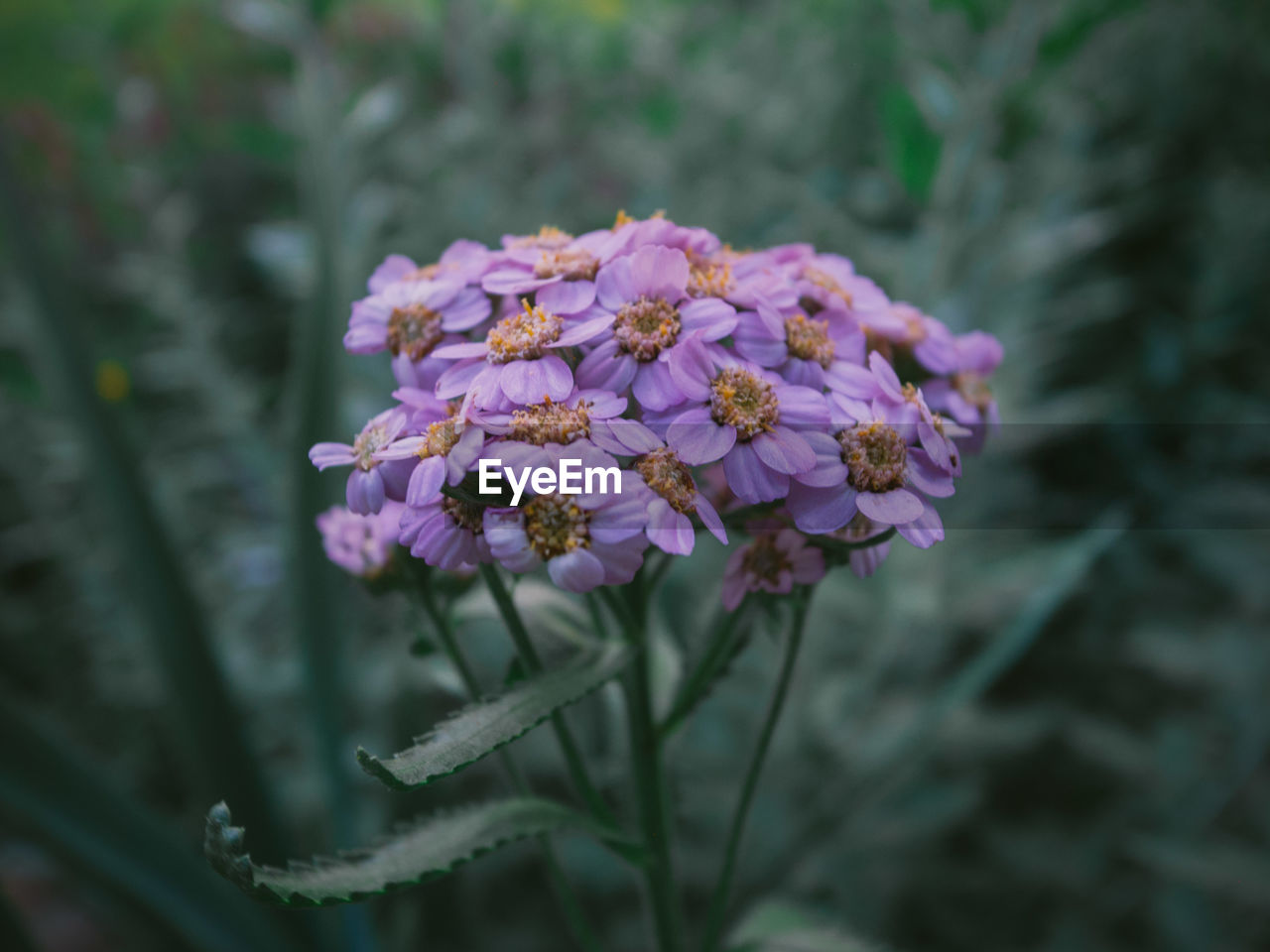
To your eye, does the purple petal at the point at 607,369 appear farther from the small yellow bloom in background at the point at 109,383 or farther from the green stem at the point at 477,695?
the small yellow bloom in background at the point at 109,383

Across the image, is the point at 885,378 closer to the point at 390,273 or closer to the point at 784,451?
the point at 784,451

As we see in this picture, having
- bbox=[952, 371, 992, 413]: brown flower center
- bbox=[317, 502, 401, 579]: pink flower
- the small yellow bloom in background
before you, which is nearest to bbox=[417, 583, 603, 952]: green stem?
bbox=[317, 502, 401, 579]: pink flower

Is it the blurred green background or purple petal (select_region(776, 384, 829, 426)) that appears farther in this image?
the blurred green background

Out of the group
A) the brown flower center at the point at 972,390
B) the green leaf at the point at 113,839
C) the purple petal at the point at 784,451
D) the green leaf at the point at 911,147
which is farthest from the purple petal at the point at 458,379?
the green leaf at the point at 911,147

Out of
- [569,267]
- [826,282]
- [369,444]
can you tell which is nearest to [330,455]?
[369,444]

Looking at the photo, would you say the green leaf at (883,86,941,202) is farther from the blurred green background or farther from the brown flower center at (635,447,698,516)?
the brown flower center at (635,447,698,516)
